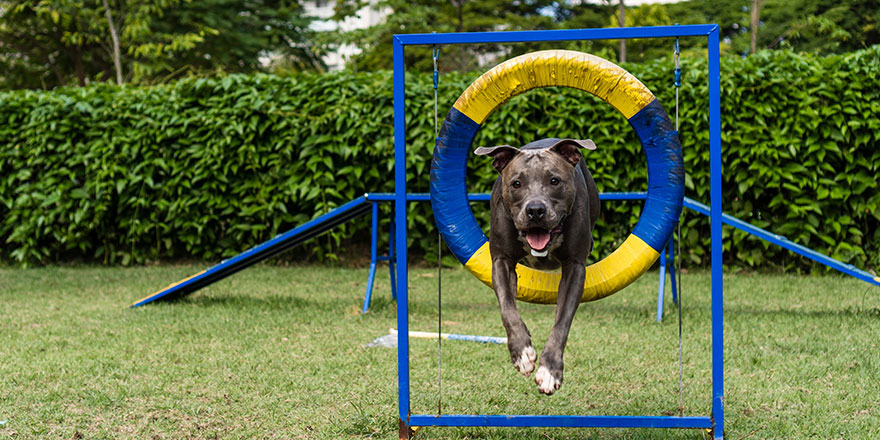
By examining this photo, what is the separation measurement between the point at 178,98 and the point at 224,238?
63.5 inches

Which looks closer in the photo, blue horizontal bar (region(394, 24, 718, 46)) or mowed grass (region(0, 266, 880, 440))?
blue horizontal bar (region(394, 24, 718, 46))

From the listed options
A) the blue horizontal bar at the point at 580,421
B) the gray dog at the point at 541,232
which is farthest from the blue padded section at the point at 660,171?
the blue horizontal bar at the point at 580,421

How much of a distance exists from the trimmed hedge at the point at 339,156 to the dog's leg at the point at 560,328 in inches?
184

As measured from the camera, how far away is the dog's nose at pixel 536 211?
2.75m

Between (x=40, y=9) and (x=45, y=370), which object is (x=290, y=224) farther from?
(x=40, y=9)

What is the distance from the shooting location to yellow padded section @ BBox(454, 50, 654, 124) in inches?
120

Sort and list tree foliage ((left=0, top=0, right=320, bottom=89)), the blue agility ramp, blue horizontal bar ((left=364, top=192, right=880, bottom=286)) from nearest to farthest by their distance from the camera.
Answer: blue horizontal bar ((left=364, top=192, right=880, bottom=286)) → the blue agility ramp → tree foliage ((left=0, top=0, right=320, bottom=89))

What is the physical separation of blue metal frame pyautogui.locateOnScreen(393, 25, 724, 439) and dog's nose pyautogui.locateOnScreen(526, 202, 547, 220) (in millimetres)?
638

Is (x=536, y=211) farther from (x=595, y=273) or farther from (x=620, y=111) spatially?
(x=620, y=111)

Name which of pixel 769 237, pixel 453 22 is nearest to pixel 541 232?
pixel 769 237

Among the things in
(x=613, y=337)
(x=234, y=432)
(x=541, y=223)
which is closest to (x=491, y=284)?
(x=541, y=223)

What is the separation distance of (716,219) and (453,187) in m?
1.07

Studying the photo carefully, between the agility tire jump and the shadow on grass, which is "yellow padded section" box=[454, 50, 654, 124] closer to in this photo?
the agility tire jump

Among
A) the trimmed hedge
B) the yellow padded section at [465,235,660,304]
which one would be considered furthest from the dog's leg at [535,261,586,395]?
the trimmed hedge
